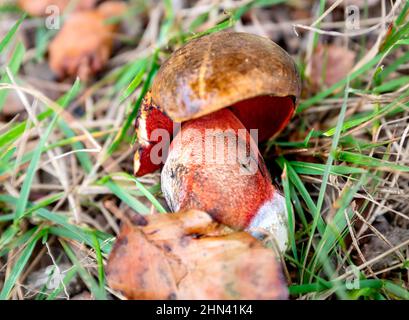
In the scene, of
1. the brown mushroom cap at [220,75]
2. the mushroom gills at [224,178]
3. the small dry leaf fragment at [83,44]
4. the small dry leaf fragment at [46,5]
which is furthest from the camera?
the small dry leaf fragment at [46,5]

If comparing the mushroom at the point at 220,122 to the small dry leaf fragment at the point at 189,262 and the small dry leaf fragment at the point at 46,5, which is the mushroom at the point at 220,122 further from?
the small dry leaf fragment at the point at 46,5

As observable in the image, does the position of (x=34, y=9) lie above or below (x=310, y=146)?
above

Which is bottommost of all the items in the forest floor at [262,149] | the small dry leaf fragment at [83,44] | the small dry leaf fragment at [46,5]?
the forest floor at [262,149]

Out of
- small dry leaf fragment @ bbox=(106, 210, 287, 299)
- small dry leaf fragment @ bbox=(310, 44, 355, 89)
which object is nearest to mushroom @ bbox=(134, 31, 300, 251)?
small dry leaf fragment @ bbox=(106, 210, 287, 299)

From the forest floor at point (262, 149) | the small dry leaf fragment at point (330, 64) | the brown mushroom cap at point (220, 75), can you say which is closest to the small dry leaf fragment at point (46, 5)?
the forest floor at point (262, 149)
